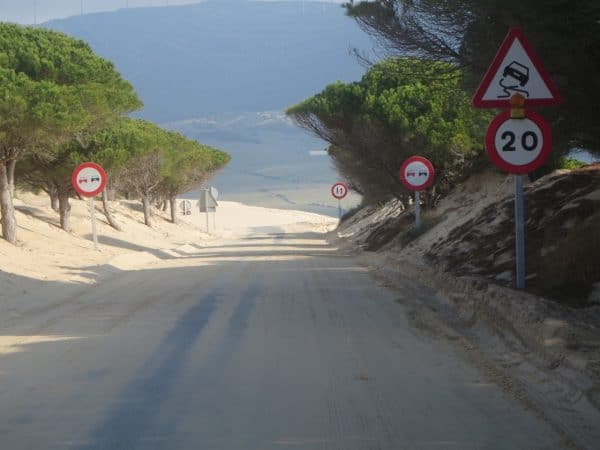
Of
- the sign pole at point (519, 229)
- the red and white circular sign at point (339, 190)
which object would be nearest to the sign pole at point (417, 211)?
the sign pole at point (519, 229)

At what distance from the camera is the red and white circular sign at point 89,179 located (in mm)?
24812

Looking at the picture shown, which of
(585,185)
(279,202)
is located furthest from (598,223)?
(279,202)

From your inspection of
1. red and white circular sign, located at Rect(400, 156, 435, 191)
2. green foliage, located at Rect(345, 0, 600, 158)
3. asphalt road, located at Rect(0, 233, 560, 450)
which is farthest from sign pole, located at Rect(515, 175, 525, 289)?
red and white circular sign, located at Rect(400, 156, 435, 191)

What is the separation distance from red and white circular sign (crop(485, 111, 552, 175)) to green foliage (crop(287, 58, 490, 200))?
1667 cm

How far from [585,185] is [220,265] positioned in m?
11.2

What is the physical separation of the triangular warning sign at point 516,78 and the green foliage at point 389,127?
16.6 metres

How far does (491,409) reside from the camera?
21.9ft

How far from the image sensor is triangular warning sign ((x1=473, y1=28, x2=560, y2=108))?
33.0ft

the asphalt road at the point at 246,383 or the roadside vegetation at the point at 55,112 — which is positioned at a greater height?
the roadside vegetation at the point at 55,112

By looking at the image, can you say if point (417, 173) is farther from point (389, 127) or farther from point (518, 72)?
point (518, 72)

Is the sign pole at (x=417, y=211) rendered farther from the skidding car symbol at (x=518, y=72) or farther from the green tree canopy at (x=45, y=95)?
the skidding car symbol at (x=518, y=72)

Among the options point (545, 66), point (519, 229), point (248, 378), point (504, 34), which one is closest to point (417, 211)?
point (504, 34)

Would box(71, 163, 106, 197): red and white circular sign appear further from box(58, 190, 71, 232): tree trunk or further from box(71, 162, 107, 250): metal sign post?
box(58, 190, 71, 232): tree trunk

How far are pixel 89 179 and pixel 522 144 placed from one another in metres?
17.1
